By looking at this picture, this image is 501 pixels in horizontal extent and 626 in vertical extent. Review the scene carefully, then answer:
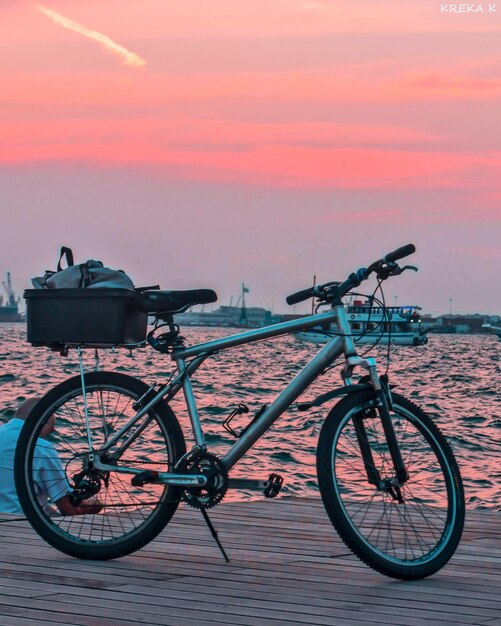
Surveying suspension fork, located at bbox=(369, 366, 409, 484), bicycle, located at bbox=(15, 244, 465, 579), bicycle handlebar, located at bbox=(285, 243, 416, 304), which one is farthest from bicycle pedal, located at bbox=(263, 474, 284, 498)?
bicycle handlebar, located at bbox=(285, 243, 416, 304)

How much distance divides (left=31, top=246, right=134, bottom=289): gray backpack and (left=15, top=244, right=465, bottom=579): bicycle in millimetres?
160

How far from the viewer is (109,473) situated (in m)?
4.96

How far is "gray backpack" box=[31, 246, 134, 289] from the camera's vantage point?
16.1 ft

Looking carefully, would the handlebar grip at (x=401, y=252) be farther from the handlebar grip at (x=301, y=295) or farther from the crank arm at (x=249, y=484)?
the crank arm at (x=249, y=484)

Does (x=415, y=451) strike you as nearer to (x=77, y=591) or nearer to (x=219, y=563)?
(x=219, y=563)

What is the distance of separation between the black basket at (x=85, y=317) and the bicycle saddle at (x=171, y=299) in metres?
0.04

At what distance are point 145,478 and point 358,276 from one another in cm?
119

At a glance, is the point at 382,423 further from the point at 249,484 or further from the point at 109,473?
the point at 109,473

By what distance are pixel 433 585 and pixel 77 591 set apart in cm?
135

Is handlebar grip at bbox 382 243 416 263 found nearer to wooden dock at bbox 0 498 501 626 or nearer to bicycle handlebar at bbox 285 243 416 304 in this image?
bicycle handlebar at bbox 285 243 416 304

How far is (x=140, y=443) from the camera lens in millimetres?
4934

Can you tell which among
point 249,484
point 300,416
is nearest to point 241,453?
point 249,484

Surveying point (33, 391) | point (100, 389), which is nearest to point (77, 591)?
point (100, 389)

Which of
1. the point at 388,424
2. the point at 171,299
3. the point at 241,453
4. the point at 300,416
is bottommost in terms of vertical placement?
the point at 300,416
